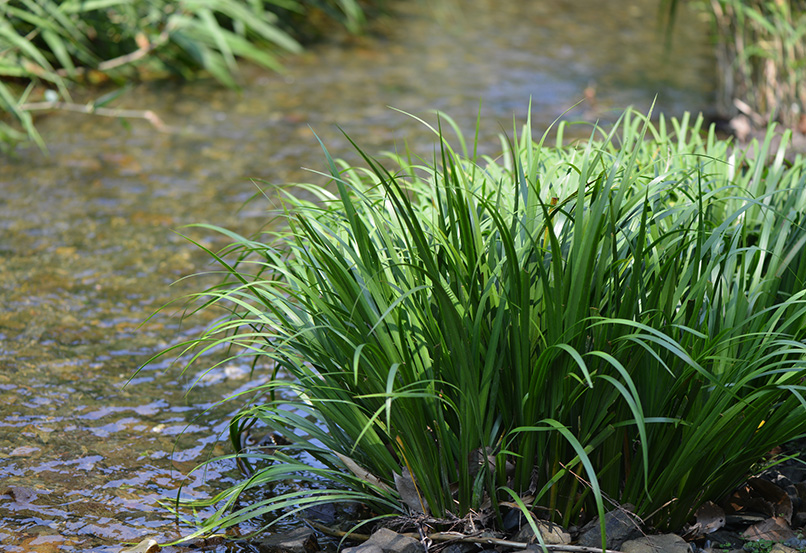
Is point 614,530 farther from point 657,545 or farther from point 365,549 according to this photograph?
point 365,549

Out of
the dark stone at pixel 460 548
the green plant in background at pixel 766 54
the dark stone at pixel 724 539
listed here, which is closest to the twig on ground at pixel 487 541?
the dark stone at pixel 460 548

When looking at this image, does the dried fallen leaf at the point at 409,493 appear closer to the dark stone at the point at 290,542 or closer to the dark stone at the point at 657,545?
the dark stone at the point at 290,542

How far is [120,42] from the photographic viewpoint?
507cm

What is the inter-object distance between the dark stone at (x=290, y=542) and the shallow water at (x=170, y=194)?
0.12 metres

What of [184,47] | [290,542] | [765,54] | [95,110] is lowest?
[290,542]

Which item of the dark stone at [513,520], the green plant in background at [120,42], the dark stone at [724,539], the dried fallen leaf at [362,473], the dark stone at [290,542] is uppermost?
the green plant in background at [120,42]

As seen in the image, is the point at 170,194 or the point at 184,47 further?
the point at 184,47

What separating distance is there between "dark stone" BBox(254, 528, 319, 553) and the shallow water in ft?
0.39

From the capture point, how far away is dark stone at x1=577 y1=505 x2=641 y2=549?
4.96 ft


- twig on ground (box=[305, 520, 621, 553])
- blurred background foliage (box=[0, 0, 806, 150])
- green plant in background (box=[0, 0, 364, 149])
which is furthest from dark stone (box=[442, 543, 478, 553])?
green plant in background (box=[0, 0, 364, 149])

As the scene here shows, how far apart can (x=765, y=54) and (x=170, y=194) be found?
9.67ft

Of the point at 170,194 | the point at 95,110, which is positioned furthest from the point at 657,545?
the point at 95,110

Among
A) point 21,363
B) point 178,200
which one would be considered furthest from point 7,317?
point 178,200

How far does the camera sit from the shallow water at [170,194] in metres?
1.96
